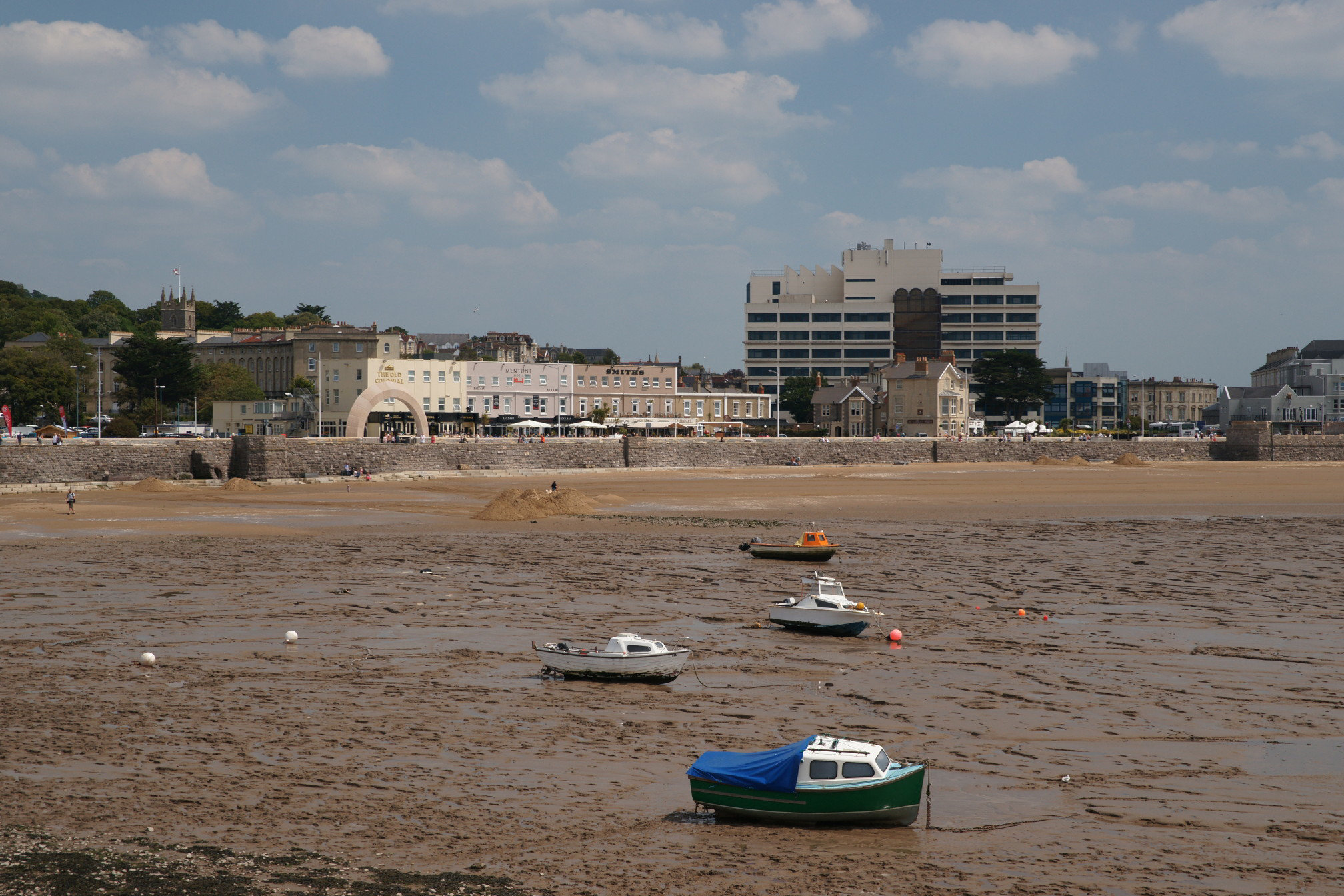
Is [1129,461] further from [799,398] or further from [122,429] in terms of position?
[122,429]

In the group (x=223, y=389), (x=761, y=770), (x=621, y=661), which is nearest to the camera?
(x=761, y=770)

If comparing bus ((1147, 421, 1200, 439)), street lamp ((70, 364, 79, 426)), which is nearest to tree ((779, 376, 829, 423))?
bus ((1147, 421, 1200, 439))

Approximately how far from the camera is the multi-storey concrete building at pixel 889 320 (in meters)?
150

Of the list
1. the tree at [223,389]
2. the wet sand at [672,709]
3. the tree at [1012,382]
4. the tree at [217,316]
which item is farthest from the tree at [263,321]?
the wet sand at [672,709]

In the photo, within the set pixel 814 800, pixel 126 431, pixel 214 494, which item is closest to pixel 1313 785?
pixel 814 800

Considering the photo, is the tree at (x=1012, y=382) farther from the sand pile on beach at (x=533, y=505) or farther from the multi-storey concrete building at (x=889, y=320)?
the sand pile on beach at (x=533, y=505)

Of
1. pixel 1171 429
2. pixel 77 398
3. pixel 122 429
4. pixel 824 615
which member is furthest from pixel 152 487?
pixel 1171 429

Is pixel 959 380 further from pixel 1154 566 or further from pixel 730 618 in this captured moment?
pixel 730 618

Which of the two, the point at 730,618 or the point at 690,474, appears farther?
the point at 690,474

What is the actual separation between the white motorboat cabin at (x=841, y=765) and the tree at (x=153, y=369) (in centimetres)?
8754

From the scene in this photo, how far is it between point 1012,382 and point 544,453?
70911mm

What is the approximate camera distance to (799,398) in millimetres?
129250

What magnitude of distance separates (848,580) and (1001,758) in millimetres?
12629

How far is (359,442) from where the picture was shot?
201ft
